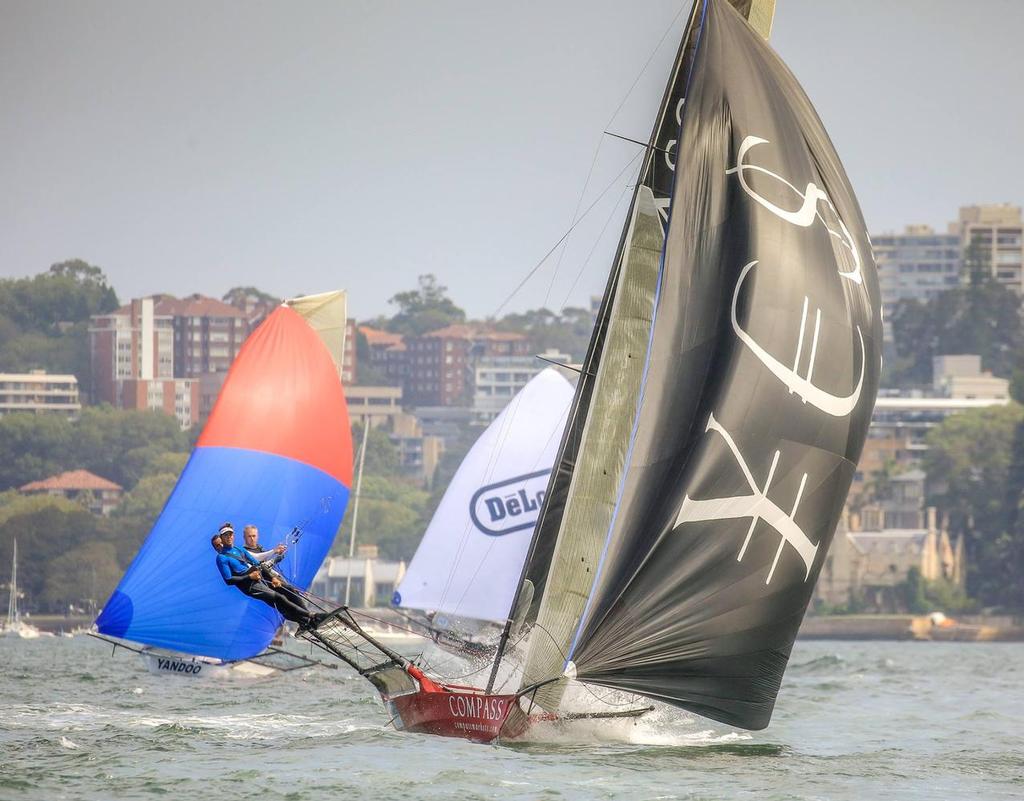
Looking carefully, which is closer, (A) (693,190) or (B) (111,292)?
(A) (693,190)

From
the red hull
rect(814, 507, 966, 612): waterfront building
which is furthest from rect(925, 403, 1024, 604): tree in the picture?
the red hull

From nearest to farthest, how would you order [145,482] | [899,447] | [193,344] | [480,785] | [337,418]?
[480,785] < [337,418] < [145,482] < [899,447] < [193,344]

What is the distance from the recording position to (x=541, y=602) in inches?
620

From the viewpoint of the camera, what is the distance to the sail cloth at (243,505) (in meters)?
22.0

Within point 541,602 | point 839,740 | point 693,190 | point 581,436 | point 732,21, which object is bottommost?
point 839,740

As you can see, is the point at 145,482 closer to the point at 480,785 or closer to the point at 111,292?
the point at 111,292

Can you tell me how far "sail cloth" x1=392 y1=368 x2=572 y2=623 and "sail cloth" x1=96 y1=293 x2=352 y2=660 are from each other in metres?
2.99

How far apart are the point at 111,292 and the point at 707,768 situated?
127643 millimetres

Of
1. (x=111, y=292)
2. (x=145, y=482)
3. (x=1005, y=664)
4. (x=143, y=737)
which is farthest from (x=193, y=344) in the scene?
(x=143, y=737)

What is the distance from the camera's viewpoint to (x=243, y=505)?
73.6ft

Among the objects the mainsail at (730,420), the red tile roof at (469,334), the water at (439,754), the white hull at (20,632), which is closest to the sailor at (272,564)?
the water at (439,754)

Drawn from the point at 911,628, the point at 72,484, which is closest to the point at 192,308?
the point at 72,484

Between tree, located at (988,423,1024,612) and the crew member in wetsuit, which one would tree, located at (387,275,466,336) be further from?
the crew member in wetsuit

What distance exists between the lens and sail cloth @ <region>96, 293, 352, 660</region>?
22016mm
